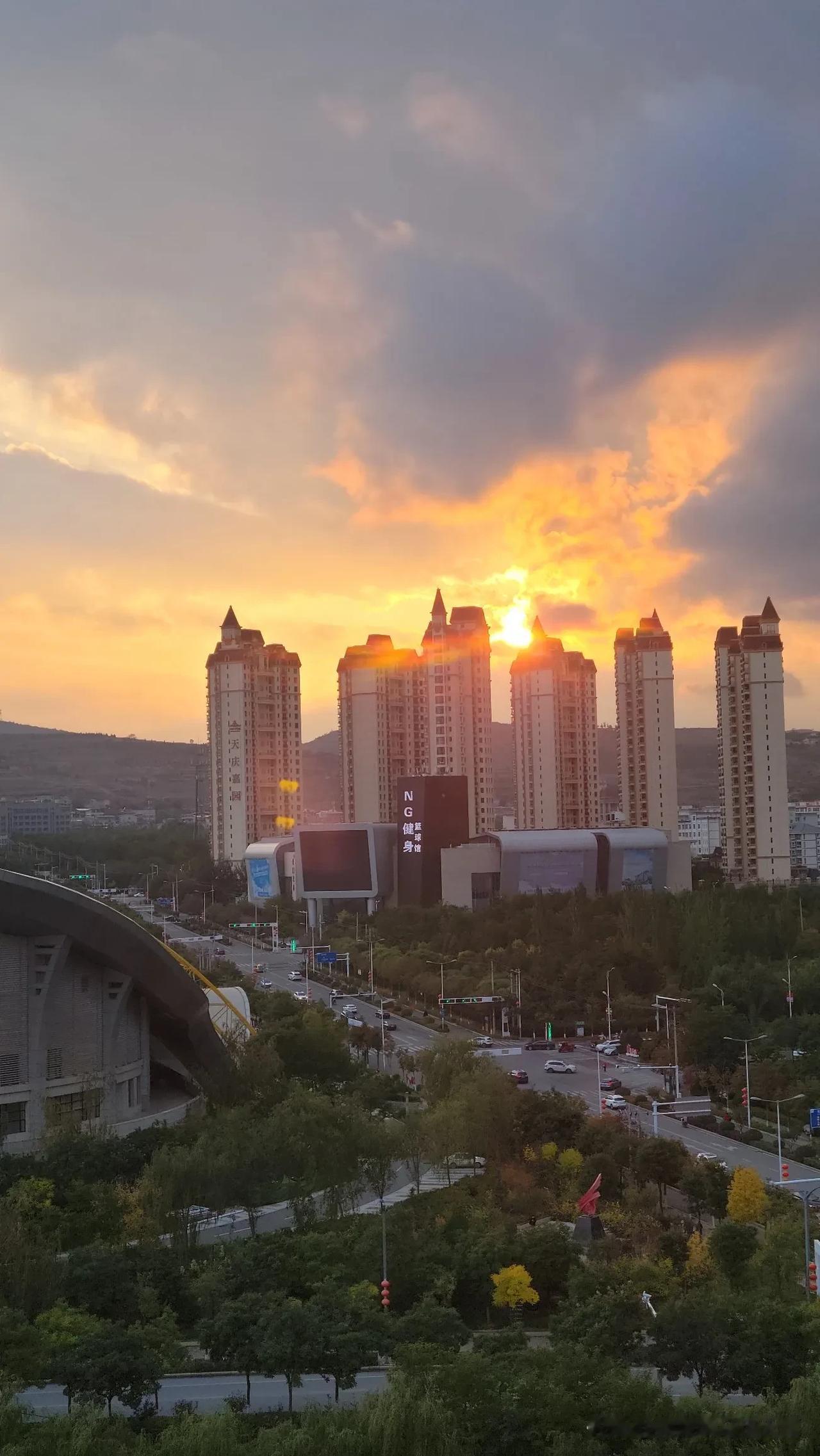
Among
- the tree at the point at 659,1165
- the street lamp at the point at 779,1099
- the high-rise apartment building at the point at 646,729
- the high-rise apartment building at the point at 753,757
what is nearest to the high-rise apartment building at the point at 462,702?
the high-rise apartment building at the point at 646,729

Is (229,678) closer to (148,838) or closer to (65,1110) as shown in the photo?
(148,838)

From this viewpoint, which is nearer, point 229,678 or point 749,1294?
point 749,1294

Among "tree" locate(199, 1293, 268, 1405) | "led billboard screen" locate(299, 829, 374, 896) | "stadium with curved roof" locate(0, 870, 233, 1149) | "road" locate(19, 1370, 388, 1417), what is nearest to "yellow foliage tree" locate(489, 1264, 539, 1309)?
"road" locate(19, 1370, 388, 1417)

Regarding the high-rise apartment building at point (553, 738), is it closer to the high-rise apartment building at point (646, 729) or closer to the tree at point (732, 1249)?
the high-rise apartment building at point (646, 729)

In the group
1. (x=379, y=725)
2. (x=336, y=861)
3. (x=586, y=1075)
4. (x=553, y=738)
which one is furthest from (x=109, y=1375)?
(x=553, y=738)

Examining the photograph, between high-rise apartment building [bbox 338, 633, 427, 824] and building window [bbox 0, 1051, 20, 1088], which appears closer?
building window [bbox 0, 1051, 20, 1088]

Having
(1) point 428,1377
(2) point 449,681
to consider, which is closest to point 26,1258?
(1) point 428,1377

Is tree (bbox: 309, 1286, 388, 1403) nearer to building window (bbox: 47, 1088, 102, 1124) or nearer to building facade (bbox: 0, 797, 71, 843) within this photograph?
building window (bbox: 47, 1088, 102, 1124)
